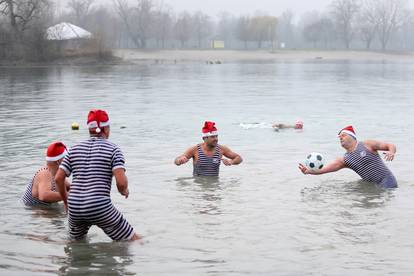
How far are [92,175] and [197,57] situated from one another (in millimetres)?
113988

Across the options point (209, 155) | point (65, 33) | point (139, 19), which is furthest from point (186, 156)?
point (139, 19)

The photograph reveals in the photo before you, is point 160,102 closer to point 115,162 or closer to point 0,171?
point 0,171

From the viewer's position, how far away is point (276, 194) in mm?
14242

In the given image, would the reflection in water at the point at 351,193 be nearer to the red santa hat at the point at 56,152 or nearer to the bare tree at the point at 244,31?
the red santa hat at the point at 56,152

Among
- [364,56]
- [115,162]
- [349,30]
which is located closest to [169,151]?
[115,162]

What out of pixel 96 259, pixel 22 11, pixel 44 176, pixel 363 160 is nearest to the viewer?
pixel 96 259

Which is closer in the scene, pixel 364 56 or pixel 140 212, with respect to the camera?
pixel 140 212

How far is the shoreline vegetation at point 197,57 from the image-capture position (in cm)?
8700

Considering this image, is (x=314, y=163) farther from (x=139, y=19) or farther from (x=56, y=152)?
(x=139, y=19)

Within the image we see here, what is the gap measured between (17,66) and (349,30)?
125528 millimetres

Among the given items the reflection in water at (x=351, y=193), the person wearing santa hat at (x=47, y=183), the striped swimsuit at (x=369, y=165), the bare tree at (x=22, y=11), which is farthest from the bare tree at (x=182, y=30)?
the person wearing santa hat at (x=47, y=183)

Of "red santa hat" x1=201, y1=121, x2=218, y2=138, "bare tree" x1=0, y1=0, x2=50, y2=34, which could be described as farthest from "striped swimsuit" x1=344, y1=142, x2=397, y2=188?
"bare tree" x1=0, y1=0, x2=50, y2=34

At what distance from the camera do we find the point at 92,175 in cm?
913

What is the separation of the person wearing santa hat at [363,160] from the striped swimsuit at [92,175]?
5.77 meters
